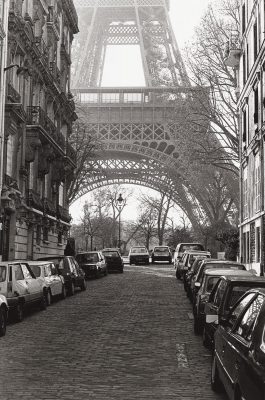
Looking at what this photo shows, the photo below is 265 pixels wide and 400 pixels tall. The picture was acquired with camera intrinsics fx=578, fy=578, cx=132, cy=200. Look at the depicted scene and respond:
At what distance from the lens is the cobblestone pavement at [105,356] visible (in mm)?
6812

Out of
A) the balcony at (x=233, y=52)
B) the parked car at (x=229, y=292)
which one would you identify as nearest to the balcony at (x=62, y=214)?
the balcony at (x=233, y=52)

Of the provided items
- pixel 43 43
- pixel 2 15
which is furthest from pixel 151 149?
pixel 2 15

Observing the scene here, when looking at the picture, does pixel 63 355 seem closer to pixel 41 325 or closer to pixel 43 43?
pixel 41 325

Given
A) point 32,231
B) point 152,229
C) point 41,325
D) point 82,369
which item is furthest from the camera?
point 152,229

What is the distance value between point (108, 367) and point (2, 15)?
20.2m

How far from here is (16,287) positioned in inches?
538

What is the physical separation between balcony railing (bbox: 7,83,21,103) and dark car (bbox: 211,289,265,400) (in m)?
20.9

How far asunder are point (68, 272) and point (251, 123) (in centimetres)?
1365

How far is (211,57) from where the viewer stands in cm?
3061

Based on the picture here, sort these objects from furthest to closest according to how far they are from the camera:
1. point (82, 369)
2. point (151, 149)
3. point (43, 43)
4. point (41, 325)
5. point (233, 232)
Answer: point (151, 149), point (233, 232), point (43, 43), point (41, 325), point (82, 369)

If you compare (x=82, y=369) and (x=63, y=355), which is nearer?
(x=82, y=369)

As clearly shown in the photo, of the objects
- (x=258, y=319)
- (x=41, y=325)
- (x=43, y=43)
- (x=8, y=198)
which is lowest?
(x=41, y=325)

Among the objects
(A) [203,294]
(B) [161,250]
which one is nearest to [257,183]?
(A) [203,294]

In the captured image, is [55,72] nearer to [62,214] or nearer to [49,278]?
[62,214]
